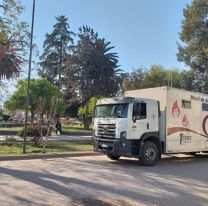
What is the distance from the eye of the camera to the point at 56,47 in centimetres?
8831

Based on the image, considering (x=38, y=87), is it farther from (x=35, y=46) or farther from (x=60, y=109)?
(x=35, y=46)

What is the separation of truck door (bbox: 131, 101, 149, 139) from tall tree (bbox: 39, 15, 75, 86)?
232 ft

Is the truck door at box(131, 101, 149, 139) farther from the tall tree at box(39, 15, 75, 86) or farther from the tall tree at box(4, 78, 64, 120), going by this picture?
the tall tree at box(39, 15, 75, 86)

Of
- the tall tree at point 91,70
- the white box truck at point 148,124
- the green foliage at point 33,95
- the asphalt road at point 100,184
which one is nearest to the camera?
the asphalt road at point 100,184

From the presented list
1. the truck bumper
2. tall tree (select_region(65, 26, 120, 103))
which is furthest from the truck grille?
tall tree (select_region(65, 26, 120, 103))

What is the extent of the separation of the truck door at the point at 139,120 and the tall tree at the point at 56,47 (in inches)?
2789

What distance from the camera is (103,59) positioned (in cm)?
6600

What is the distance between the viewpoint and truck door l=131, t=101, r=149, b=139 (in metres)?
16.4

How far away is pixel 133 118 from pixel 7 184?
6.73 meters

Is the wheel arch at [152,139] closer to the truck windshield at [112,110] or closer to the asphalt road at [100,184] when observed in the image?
the asphalt road at [100,184]

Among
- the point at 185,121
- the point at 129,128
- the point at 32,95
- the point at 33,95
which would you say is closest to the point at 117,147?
the point at 129,128

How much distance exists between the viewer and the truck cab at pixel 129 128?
16281 millimetres

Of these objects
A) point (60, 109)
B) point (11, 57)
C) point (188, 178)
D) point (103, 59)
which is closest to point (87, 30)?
point (103, 59)

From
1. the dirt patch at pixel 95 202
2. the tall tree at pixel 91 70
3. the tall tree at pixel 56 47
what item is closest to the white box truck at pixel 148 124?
the dirt patch at pixel 95 202
